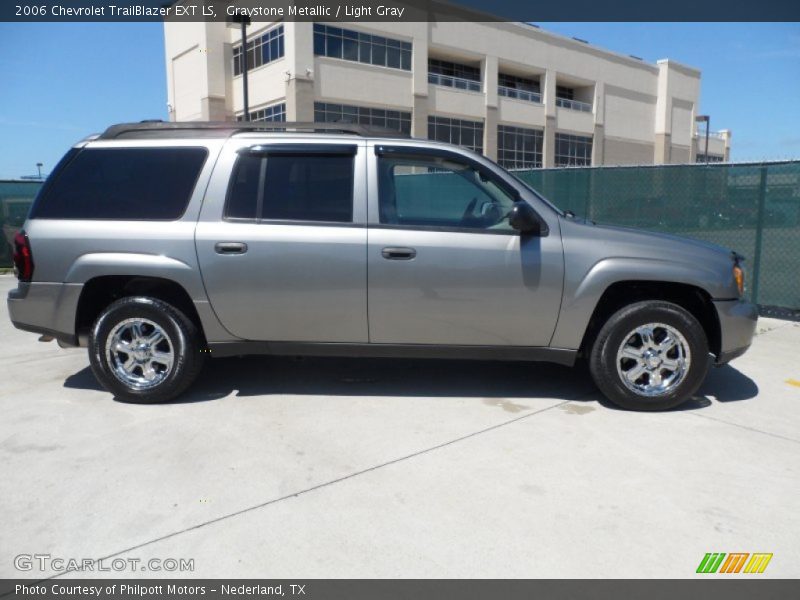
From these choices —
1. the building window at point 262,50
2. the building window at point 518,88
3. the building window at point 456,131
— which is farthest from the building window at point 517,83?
the building window at point 262,50

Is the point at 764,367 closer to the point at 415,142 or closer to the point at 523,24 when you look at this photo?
the point at 415,142

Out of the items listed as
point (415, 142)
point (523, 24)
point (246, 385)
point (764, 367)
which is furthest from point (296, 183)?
point (523, 24)

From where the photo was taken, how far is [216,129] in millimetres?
4812

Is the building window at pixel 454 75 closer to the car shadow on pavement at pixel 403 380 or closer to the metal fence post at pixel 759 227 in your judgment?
the metal fence post at pixel 759 227

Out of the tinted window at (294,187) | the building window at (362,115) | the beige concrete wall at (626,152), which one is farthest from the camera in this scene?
the beige concrete wall at (626,152)

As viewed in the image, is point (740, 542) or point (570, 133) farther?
point (570, 133)

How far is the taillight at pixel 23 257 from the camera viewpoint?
464 cm

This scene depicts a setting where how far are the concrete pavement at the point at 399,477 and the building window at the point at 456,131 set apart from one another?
1449 inches

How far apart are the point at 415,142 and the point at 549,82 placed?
4707cm

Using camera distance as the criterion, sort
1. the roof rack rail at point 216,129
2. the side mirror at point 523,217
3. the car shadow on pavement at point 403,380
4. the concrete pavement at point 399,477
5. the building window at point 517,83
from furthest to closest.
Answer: the building window at point 517,83 → the car shadow on pavement at point 403,380 → the roof rack rail at point 216,129 → the side mirror at point 523,217 → the concrete pavement at point 399,477

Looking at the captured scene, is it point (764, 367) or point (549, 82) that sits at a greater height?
point (549, 82)

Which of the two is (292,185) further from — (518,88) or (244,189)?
(518,88)
